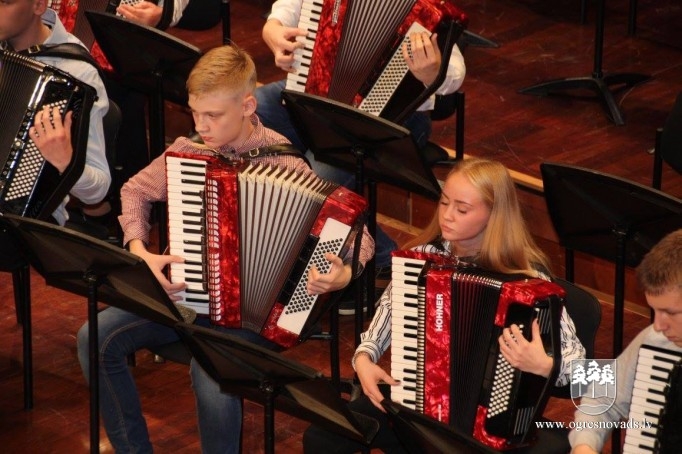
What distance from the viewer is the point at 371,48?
4500 mm

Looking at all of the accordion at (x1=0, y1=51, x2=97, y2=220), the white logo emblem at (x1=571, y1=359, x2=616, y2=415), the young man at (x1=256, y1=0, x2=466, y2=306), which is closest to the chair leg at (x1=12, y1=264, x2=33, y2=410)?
the accordion at (x1=0, y1=51, x2=97, y2=220)

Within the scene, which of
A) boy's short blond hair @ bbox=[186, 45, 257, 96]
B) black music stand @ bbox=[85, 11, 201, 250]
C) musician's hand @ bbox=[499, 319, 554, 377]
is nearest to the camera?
musician's hand @ bbox=[499, 319, 554, 377]

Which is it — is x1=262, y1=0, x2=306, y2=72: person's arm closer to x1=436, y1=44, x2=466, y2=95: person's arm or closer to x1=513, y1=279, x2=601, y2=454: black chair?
x1=436, y1=44, x2=466, y2=95: person's arm

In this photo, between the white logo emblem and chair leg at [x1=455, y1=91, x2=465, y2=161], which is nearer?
the white logo emblem

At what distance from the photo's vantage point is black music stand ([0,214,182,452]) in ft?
11.3

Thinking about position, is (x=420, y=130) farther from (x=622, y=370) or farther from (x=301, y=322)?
(x=622, y=370)

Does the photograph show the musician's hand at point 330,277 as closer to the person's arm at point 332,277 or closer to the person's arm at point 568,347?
the person's arm at point 332,277

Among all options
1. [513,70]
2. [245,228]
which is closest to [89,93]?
[245,228]

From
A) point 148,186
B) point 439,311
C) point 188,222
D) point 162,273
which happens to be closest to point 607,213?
point 439,311

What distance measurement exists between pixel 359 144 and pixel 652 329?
1.27 metres

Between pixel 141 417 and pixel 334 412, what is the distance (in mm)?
952

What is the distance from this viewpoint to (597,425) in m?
3.25

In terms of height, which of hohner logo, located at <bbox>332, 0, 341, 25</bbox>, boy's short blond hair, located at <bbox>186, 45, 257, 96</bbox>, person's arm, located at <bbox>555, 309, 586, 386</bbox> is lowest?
person's arm, located at <bbox>555, 309, 586, 386</bbox>

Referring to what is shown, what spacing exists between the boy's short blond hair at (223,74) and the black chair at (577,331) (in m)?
1.14
